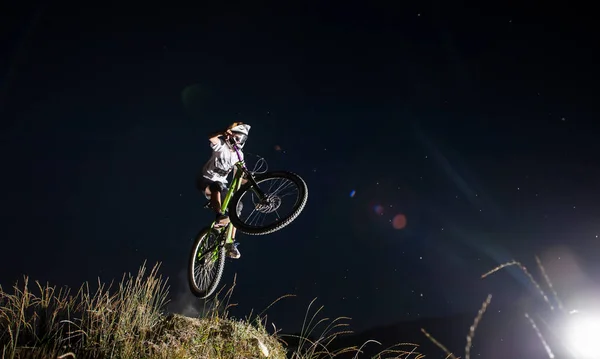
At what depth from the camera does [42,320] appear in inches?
293

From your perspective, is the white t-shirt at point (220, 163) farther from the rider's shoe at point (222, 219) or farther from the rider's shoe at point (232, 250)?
Result: the rider's shoe at point (232, 250)

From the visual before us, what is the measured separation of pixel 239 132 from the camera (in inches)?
318

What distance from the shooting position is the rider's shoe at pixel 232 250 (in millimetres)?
8578

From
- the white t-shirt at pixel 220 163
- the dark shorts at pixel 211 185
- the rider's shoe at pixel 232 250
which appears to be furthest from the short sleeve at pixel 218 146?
the rider's shoe at pixel 232 250

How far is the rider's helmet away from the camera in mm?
8039

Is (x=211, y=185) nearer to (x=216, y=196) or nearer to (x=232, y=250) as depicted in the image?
(x=216, y=196)

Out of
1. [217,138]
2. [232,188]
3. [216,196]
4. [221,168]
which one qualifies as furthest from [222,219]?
[217,138]

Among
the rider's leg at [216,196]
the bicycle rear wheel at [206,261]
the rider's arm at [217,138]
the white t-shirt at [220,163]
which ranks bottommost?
the bicycle rear wheel at [206,261]

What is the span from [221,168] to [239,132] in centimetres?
105

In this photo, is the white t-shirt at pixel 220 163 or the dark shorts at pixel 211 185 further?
the dark shorts at pixel 211 185

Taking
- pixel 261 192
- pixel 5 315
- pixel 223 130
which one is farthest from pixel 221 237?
pixel 5 315

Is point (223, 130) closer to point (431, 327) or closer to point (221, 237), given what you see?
point (221, 237)

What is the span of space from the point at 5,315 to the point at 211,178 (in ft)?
13.7

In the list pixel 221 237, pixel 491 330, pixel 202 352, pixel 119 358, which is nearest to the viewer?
pixel 119 358
